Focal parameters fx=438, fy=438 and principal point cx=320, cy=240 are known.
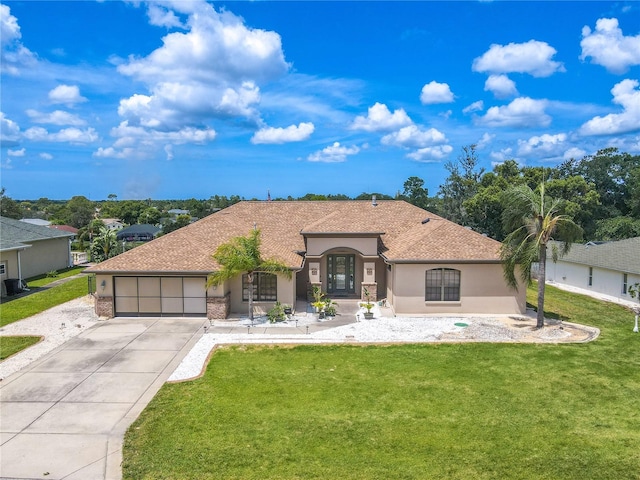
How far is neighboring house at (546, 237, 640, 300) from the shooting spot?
2477cm

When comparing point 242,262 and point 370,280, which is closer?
point 242,262

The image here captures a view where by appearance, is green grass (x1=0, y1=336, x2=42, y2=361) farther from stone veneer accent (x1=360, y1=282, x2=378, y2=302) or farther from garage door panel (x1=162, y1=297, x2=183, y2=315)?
stone veneer accent (x1=360, y1=282, x2=378, y2=302)

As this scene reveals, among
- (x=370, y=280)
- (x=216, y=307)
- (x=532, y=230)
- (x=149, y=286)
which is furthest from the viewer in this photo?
(x=370, y=280)

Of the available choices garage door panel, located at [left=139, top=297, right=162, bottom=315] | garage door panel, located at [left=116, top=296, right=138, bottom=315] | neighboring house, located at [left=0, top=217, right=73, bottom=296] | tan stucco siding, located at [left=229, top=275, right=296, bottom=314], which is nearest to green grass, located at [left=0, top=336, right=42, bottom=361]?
garage door panel, located at [left=116, top=296, right=138, bottom=315]

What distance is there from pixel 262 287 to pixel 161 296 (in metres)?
4.60

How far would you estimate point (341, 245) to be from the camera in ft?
74.8

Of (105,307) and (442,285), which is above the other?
(442,285)

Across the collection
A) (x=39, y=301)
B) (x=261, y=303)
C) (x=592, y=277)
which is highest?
(x=592, y=277)

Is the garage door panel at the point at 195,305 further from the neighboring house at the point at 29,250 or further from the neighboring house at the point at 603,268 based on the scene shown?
the neighboring house at the point at 603,268

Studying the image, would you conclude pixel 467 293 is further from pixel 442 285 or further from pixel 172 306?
pixel 172 306

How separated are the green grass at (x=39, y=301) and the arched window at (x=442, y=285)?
18782 millimetres

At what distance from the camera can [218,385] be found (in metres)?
12.3

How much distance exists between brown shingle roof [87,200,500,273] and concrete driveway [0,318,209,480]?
143 inches

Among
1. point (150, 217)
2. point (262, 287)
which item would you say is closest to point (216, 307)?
point (262, 287)
